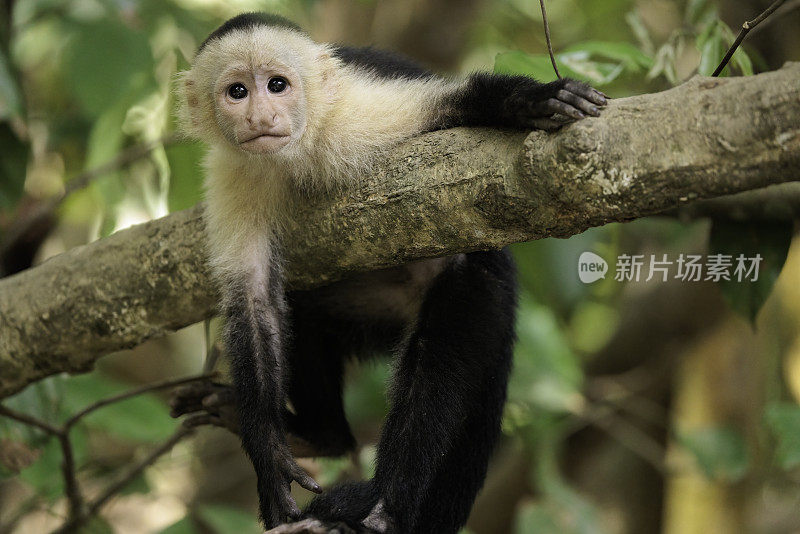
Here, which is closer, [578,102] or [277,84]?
[578,102]

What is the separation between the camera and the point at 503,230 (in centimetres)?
169

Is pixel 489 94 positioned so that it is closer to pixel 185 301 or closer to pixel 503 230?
pixel 503 230

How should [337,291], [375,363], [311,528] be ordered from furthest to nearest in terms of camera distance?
[375,363]
[337,291]
[311,528]

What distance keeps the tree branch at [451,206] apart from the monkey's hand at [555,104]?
3 centimetres

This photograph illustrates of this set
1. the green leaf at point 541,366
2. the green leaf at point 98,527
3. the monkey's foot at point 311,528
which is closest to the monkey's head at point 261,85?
the monkey's foot at point 311,528

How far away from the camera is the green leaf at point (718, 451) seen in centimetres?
329

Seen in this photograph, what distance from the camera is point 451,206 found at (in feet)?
5.63

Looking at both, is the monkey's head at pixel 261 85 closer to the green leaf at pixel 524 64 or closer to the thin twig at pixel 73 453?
the green leaf at pixel 524 64

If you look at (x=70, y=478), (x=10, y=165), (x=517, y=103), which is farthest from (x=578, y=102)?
(x=10, y=165)

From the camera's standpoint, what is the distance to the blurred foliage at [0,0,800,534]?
7.52 ft

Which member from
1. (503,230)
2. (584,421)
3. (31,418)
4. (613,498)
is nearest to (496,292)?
(503,230)

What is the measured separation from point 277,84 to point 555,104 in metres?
0.90

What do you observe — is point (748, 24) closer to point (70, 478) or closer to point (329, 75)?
point (329, 75)

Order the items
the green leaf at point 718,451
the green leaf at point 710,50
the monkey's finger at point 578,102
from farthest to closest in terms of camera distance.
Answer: the green leaf at point 718,451, the green leaf at point 710,50, the monkey's finger at point 578,102
